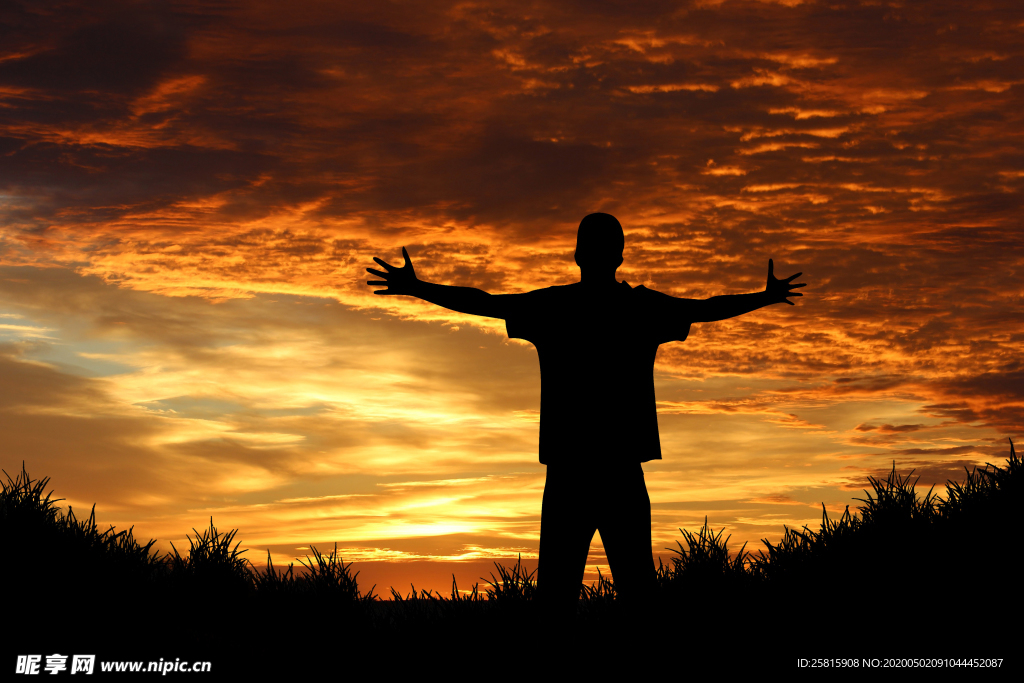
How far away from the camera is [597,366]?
6121mm

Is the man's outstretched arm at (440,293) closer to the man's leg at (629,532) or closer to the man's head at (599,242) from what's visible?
the man's head at (599,242)

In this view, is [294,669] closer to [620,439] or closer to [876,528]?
[620,439]

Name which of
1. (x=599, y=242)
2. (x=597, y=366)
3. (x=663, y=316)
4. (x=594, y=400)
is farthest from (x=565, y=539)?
(x=599, y=242)

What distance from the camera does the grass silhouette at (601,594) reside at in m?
6.79

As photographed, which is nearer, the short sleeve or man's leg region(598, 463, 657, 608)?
man's leg region(598, 463, 657, 608)

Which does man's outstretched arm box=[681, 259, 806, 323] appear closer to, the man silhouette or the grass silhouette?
the man silhouette

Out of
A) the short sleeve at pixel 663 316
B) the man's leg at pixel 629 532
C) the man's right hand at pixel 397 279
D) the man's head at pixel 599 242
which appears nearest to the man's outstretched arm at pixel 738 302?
the short sleeve at pixel 663 316

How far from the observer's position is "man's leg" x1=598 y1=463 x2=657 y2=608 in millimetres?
6039

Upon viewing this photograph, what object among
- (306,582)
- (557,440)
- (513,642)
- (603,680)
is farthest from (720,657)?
(306,582)

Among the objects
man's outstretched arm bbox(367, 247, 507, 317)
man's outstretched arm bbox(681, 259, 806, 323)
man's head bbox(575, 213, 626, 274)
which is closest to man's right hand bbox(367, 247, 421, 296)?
man's outstretched arm bbox(367, 247, 507, 317)

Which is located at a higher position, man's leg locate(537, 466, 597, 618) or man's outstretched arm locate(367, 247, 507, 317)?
man's outstretched arm locate(367, 247, 507, 317)

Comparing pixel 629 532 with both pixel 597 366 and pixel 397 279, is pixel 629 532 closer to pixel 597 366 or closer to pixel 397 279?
pixel 597 366

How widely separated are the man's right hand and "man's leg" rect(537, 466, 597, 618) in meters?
1.72

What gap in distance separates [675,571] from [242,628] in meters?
3.74
